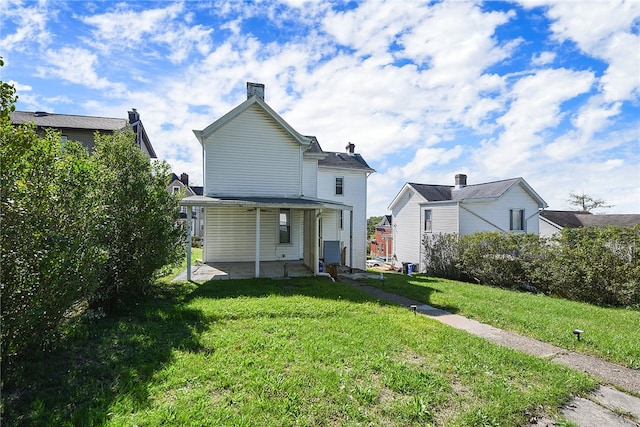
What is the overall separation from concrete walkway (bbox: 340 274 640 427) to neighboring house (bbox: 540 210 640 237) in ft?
86.1

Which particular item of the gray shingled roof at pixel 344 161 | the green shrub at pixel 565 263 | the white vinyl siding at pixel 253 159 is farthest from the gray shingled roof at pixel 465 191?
the white vinyl siding at pixel 253 159

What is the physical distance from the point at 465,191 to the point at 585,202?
3100cm

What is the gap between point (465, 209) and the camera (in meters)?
20.1

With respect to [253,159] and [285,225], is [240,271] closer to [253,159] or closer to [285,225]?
[285,225]

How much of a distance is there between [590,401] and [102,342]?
7.04m

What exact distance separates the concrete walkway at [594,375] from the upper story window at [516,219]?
17725 millimetres

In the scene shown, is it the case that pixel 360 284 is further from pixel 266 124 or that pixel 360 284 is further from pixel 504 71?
pixel 504 71

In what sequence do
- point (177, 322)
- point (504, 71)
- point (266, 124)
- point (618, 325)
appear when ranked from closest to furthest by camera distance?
point (177, 322)
point (618, 325)
point (504, 71)
point (266, 124)

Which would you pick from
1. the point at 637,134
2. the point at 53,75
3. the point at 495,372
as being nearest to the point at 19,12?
the point at 53,75

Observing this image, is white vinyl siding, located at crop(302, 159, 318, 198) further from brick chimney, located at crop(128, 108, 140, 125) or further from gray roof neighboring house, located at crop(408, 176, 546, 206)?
brick chimney, located at crop(128, 108, 140, 125)

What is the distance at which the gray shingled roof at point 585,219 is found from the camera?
2610 cm

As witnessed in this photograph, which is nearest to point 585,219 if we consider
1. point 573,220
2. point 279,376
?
point 573,220

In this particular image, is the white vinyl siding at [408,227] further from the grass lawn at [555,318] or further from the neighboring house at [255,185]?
the grass lawn at [555,318]

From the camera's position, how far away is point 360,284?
1141cm
